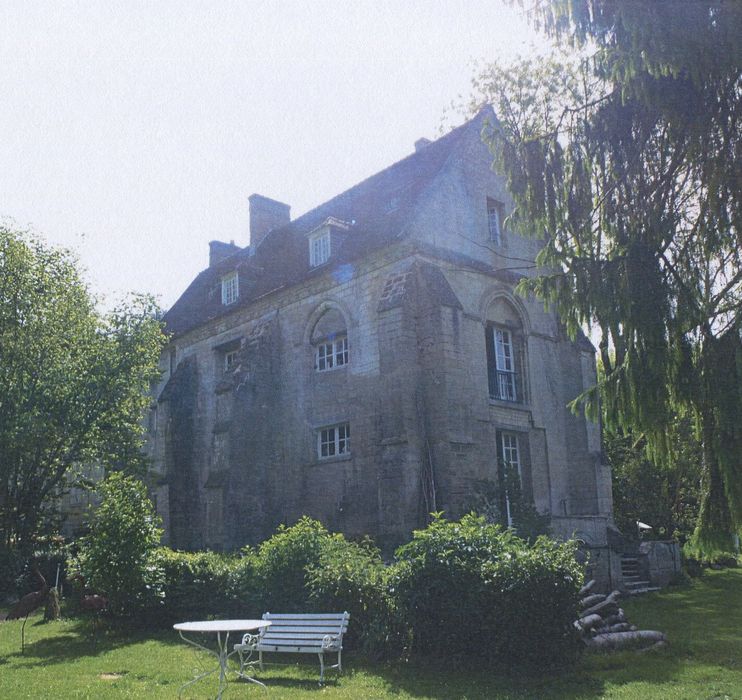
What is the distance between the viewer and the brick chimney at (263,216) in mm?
30984

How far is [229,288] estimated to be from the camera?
26.6 m

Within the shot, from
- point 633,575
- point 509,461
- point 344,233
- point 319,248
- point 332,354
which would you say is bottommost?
point 633,575

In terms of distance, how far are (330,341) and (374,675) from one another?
1285cm

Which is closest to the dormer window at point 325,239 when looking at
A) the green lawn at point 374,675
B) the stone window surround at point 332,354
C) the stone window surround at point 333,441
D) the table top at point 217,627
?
the stone window surround at point 332,354

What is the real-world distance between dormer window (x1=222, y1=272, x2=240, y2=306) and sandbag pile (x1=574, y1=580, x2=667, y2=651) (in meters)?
17.7

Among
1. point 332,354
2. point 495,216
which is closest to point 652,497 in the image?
point 495,216

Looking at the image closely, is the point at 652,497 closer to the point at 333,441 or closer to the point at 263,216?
the point at 333,441

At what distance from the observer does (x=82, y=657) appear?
11195mm

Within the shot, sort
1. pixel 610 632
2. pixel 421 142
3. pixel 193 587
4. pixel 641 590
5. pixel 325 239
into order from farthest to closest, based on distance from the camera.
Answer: pixel 421 142 < pixel 325 239 < pixel 641 590 < pixel 193 587 < pixel 610 632

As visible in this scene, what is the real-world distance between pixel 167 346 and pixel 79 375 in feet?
27.3

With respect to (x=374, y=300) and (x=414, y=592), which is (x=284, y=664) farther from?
(x=374, y=300)

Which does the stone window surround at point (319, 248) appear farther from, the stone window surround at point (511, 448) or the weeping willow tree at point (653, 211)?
the weeping willow tree at point (653, 211)

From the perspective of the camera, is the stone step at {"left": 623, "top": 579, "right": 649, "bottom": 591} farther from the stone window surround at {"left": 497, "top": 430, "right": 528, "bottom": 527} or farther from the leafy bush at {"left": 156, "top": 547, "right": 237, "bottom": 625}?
the leafy bush at {"left": 156, "top": 547, "right": 237, "bottom": 625}

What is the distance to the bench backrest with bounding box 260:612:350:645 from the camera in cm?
990
